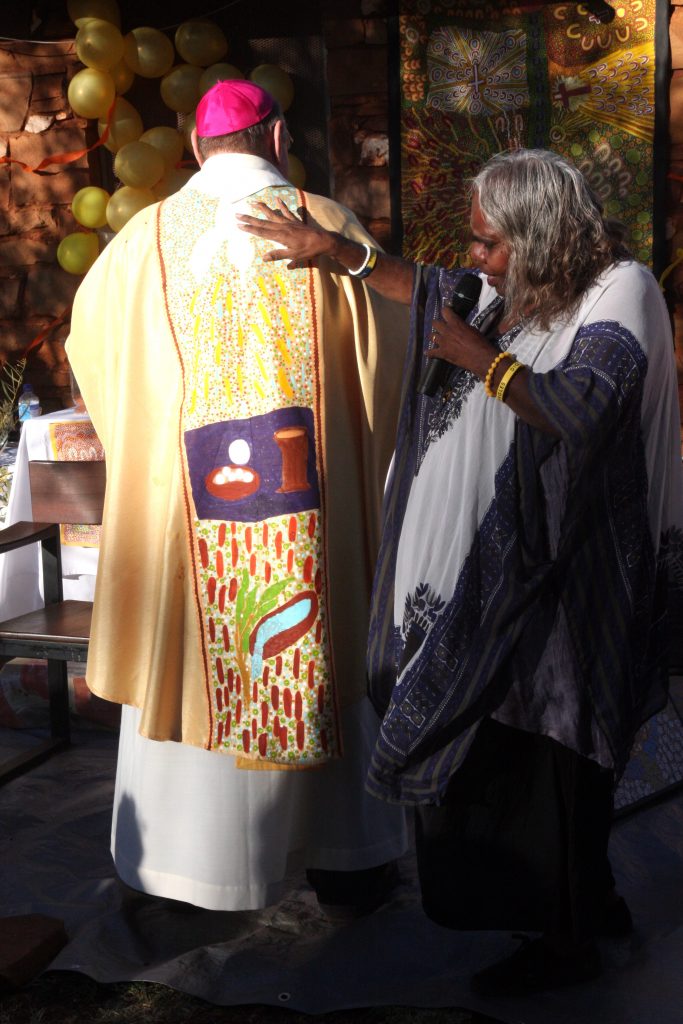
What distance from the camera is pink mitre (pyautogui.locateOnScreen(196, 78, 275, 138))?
8.25 ft

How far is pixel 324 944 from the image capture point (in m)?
2.65

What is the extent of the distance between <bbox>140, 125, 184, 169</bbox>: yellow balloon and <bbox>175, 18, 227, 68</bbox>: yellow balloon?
39 cm

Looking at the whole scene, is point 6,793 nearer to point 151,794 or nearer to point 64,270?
point 151,794

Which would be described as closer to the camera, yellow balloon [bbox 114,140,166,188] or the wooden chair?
the wooden chair

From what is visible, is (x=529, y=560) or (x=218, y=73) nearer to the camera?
(x=529, y=560)

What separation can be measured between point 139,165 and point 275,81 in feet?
2.44

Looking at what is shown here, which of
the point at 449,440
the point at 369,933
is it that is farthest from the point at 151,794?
the point at 449,440

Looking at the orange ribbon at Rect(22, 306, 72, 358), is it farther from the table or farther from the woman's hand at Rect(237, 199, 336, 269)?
the woman's hand at Rect(237, 199, 336, 269)

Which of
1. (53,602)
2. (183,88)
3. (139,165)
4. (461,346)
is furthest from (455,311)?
(183,88)

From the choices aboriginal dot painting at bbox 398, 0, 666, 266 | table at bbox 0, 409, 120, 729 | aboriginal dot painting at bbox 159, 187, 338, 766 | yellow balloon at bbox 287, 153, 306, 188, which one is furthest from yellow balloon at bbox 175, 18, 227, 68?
aboriginal dot painting at bbox 159, 187, 338, 766

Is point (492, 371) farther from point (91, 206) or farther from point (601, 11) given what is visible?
point (91, 206)

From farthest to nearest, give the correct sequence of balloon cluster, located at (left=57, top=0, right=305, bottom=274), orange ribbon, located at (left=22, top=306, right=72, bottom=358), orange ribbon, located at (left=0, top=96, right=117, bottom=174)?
orange ribbon, located at (left=22, top=306, right=72, bottom=358)
orange ribbon, located at (left=0, top=96, right=117, bottom=174)
balloon cluster, located at (left=57, top=0, right=305, bottom=274)

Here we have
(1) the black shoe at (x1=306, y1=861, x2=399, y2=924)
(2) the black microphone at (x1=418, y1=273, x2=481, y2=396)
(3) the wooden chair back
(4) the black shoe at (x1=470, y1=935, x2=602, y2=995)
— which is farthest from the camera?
(3) the wooden chair back

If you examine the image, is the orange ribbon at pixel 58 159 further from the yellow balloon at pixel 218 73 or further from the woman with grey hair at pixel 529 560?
the woman with grey hair at pixel 529 560
